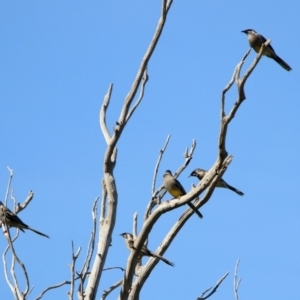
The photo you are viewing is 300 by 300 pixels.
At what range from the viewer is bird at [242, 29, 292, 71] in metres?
11.4

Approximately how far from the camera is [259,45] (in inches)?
492

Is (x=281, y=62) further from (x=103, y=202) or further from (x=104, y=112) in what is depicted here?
(x=103, y=202)

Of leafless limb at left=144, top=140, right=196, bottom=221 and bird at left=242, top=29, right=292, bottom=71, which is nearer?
leafless limb at left=144, top=140, right=196, bottom=221

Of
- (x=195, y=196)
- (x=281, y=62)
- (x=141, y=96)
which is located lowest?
(x=195, y=196)

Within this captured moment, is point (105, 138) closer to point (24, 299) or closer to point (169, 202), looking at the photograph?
point (169, 202)

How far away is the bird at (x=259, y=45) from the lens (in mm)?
11438

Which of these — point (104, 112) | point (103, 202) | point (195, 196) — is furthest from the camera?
point (104, 112)

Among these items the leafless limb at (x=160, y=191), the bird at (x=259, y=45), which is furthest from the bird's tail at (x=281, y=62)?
the leafless limb at (x=160, y=191)

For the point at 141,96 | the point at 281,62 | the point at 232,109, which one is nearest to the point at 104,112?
the point at 141,96

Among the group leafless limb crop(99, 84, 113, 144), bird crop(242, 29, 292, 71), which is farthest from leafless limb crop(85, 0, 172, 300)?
bird crop(242, 29, 292, 71)

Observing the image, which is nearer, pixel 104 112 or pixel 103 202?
pixel 103 202

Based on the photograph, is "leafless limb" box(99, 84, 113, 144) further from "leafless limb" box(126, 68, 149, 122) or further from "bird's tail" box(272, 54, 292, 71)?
"bird's tail" box(272, 54, 292, 71)

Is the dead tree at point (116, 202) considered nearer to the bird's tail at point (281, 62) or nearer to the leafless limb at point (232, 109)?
the leafless limb at point (232, 109)

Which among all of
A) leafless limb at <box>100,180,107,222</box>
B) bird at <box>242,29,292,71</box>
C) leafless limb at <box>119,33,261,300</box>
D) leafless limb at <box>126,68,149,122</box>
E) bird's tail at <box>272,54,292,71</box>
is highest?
bird at <box>242,29,292,71</box>
